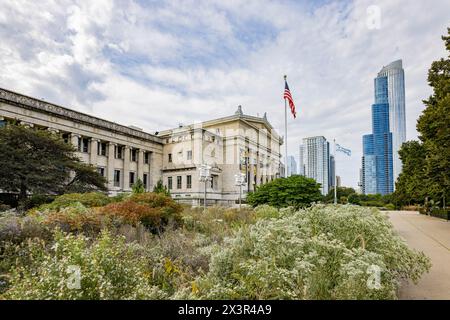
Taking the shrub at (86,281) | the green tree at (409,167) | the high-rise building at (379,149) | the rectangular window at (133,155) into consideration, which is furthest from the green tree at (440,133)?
the rectangular window at (133,155)

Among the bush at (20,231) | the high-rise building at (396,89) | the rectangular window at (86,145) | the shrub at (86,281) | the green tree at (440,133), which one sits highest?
the high-rise building at (396,89)

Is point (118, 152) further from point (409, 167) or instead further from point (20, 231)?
point (409, 167)

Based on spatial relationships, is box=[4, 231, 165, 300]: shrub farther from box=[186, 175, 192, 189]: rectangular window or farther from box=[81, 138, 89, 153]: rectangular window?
box=[186, 175, 192, 189]: rectangular window

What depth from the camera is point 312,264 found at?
330 cm

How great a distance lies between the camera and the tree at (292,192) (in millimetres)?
15789

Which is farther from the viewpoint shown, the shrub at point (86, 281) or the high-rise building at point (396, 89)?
the high-rise building at point (396, 89)

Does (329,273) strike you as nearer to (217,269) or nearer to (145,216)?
(217,269)

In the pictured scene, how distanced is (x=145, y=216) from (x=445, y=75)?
1735 centimetres

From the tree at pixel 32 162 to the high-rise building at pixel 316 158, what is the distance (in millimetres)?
26728

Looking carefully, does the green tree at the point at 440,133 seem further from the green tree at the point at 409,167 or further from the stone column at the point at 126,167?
the stone column at the point at 126,167

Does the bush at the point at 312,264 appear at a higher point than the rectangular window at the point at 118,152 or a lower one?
lower

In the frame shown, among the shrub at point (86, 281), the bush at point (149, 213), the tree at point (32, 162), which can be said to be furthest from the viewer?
the tree at point (32, 162)

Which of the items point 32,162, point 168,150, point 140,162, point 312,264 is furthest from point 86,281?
point 168,150

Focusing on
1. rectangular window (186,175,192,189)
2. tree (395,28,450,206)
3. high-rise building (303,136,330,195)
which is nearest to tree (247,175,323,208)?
tree (395,28,450,206)
